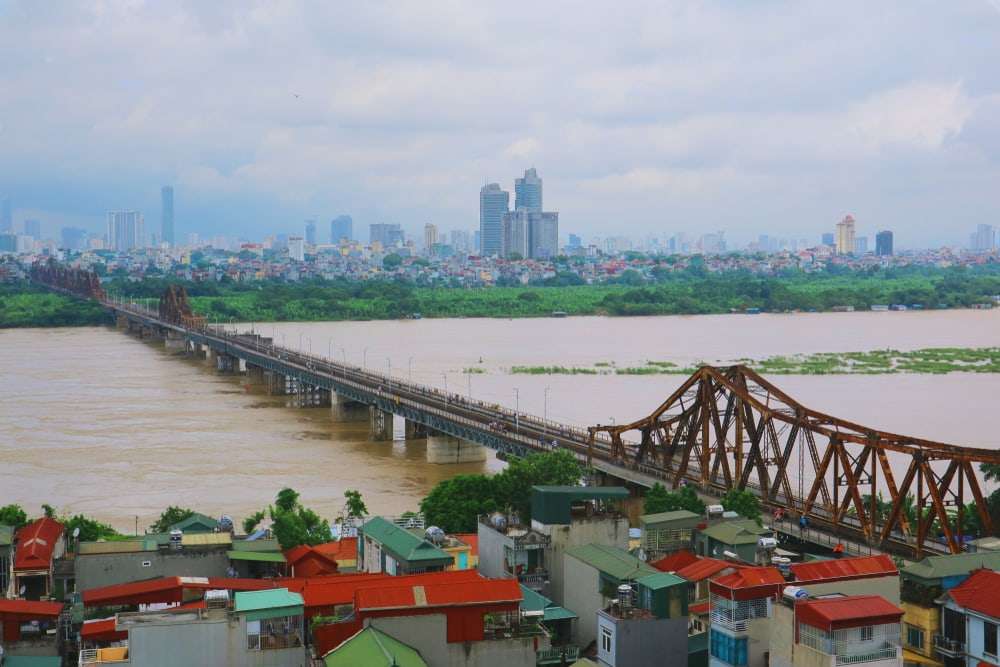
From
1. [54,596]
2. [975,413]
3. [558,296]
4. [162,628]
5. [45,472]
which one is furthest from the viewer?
[558,296]

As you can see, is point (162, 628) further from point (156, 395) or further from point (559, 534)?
point (156, 395)

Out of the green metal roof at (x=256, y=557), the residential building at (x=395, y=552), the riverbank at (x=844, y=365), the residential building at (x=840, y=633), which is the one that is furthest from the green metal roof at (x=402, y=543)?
the riverbank at (x=844, y=365)

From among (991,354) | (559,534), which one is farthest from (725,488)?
(991,354)

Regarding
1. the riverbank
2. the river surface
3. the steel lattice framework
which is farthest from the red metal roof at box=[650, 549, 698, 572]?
the riverbank

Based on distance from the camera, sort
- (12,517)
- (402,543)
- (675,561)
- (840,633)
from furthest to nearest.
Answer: (12,517)
(675,561)
(402,543)
(840,633)

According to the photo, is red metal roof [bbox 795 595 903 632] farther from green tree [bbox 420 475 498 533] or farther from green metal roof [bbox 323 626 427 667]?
green tree [bbox 420 475 498 533]

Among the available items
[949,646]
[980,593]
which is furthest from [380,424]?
[980,593]

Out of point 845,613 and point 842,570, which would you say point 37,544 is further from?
point 845,613
